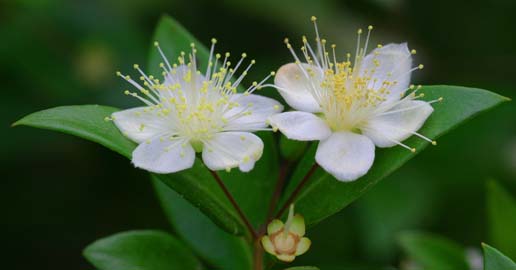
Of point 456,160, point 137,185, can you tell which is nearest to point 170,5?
point 137,185

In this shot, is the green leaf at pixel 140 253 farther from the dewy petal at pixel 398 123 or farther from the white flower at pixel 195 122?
the dewy petal at pixel 398 123

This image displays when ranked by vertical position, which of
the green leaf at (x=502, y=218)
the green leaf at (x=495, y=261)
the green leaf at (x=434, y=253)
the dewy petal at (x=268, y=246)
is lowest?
the green leaf at (x=434, y=253)

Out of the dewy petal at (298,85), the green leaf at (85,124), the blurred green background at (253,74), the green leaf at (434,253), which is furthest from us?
the blurred green background at (253,74)

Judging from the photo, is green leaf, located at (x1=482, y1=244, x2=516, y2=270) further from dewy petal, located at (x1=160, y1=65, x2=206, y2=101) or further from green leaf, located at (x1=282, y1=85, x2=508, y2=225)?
dewy petal, located at (x1=160, y1=65, x2=206, y2=101)

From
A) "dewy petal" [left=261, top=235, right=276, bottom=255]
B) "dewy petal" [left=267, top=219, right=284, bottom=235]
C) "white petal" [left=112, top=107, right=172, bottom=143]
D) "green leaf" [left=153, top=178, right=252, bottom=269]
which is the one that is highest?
"white petal" [left=112, top=107, right=172, bottom=143]

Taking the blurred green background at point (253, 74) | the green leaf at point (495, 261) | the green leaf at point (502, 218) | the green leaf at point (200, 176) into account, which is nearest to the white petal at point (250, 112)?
the green leaf at point (200, 176)

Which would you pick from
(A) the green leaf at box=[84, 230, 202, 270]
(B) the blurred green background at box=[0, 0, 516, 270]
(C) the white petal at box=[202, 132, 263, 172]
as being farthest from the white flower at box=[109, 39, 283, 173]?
(B) the blurred green background at box=[0, 0, 516, 270]

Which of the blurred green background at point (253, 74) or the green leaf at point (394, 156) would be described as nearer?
the green leaf at point (394, 156)
